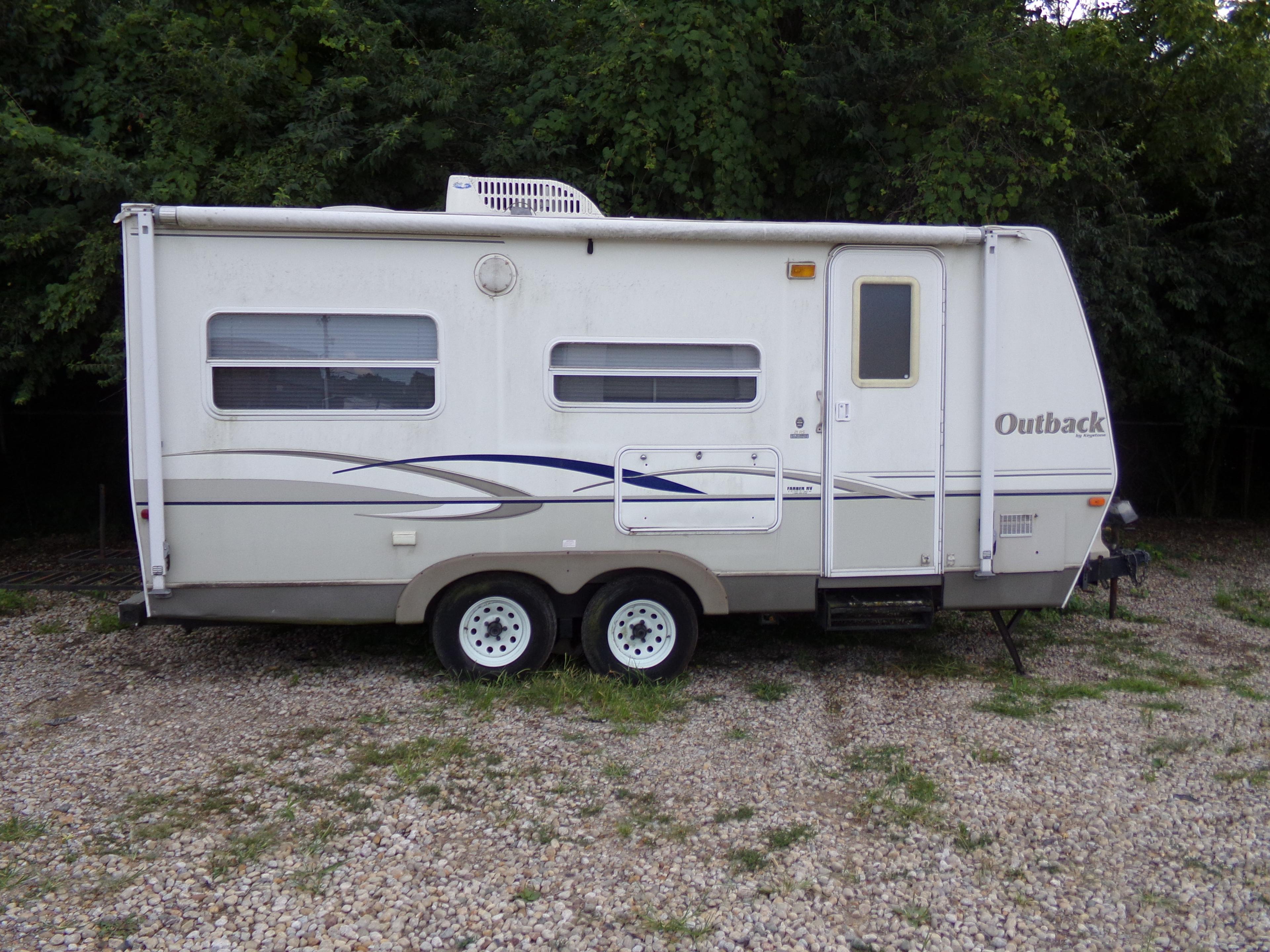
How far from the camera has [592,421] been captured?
5.65m

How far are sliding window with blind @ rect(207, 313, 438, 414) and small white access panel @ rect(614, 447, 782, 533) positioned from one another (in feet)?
4.00

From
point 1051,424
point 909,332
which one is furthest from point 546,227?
point 1051,424

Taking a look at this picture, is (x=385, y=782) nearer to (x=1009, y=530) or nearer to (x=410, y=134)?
(x=1009, y=530)

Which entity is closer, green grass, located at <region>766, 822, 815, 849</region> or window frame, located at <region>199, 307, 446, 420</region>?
green grass, located at <region>766, 822, 815, 849</region>

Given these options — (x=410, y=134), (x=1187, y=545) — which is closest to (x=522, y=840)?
(x=410, y=134)

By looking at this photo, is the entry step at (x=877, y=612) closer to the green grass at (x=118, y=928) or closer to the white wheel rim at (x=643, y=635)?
the white wheel rim at (x=643, y=635)

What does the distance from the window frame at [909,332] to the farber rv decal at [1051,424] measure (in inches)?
23.0

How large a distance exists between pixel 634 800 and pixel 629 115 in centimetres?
570

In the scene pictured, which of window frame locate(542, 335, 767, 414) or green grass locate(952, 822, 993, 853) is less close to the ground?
window frame locate(542, 335, 767, 414)

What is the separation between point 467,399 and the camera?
18.3 ft

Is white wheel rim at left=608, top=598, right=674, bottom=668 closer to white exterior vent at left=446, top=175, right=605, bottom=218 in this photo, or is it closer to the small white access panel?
the small white access panel

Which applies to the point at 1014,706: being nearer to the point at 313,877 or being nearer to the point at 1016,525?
the point at 1016,525

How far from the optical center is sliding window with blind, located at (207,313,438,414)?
214 inches

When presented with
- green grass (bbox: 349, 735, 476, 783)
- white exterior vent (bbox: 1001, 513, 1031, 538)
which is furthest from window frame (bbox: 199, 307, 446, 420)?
white exterior vent (bbox: 1001, 513, 1031, 538)
